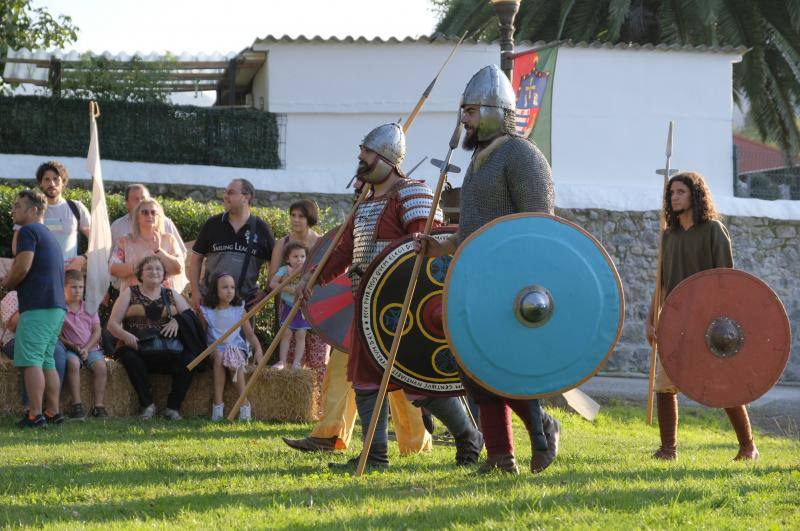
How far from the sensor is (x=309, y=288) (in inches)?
255

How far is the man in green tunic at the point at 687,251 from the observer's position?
262 inches

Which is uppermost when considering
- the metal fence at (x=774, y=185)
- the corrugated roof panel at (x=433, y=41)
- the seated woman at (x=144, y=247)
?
the corrugated roof panel at (x=433, y=41)

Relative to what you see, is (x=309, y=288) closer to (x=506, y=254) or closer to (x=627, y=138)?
(x=506, y=254)

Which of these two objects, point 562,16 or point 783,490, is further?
point 562,16

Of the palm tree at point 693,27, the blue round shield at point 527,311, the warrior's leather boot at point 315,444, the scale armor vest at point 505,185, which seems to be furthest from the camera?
the palm tree at point 693,27

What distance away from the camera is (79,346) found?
8.63 meters

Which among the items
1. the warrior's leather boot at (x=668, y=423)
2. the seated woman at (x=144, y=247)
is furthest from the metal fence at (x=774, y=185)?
the warrior's leather boot at (x=668, y=423)

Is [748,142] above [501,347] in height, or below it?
above

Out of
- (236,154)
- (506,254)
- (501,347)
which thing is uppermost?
(236,154)

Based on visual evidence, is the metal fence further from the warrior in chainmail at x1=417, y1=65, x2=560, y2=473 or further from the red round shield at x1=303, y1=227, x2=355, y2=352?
the warrior in chainmail at x1=417, y1=65, x2=560, y2=473

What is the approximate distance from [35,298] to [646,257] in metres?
9.02

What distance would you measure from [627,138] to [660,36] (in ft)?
11.8

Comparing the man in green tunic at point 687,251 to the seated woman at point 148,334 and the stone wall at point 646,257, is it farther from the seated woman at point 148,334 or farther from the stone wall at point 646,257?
the stone wall at point 646,257

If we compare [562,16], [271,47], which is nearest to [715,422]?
[271,47]
